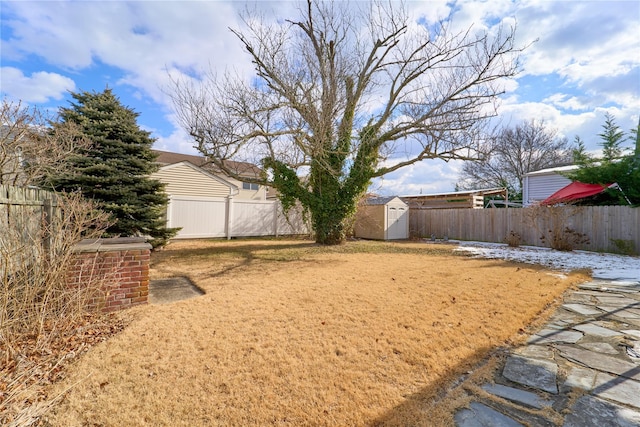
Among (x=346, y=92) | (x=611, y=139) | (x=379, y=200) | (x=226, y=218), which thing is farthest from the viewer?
(x=379, y=200)

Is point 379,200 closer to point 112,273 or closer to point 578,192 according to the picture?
point 578,192

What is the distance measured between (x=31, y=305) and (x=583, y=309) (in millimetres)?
6307

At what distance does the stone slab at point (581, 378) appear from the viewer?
210cm

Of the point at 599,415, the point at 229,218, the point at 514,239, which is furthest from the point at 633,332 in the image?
the point at 229,218

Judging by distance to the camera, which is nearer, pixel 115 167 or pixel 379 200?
pixel 115 167

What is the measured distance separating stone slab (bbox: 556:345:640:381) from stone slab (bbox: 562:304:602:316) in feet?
4.56

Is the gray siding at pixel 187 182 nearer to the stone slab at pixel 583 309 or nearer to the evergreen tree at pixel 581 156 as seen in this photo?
the stone slab at pixel 583 309

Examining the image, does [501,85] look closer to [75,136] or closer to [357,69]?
[357,69]

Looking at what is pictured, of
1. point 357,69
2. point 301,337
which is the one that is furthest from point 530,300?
point 357,69

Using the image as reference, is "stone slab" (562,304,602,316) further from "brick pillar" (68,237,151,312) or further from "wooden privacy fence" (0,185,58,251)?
"wooden privacy fence" (0,185,58,251)

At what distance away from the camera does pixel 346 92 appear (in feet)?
29.5

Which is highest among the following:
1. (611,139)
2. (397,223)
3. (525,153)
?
(525,153)

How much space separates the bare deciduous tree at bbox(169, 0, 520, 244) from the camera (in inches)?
315

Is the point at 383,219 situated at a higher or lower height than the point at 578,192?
lower
